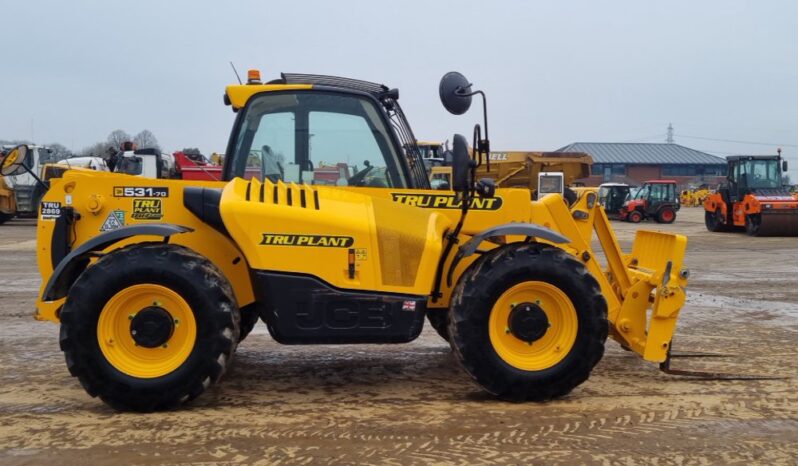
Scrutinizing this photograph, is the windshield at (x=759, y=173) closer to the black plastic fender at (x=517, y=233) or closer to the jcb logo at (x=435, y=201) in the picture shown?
the jcb logo at (x=435, y=201)

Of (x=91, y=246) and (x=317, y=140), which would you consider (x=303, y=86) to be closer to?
(x=317, y=140)

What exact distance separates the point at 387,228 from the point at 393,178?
64cm

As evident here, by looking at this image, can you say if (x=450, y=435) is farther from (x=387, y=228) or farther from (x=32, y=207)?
(x=32, y=207)

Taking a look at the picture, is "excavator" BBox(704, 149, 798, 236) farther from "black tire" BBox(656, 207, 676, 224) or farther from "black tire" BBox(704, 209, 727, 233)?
"black tire" BBox(656, 207, 676, 224)

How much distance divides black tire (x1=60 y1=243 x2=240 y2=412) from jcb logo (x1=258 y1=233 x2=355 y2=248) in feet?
1.28

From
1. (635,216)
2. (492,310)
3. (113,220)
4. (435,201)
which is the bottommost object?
(635,216)

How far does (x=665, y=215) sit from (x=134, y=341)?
32.1 meters

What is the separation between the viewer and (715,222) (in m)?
24.7

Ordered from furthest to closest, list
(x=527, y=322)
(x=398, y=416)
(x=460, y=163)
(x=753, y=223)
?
(x=753, y=223) < (x=527, y=322) < (x=398, y=416) < (x=460, y=163)

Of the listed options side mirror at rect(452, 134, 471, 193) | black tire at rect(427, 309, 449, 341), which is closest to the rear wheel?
black tire at rect(427, 309, 449, 341)

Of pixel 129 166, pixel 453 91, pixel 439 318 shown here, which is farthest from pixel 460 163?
pixel 129 166

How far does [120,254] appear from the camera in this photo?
161 inches

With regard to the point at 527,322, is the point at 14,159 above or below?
above

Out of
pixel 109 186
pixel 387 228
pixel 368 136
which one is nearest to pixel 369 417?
pixel 387 228
